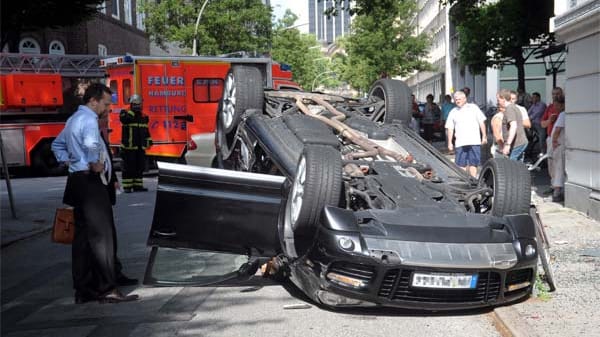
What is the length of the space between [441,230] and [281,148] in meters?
1.84

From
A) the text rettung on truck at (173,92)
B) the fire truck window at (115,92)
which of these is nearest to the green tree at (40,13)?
the text rettung on truck at (173,92)

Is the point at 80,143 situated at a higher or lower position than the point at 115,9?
lower

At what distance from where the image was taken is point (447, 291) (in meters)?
5.21

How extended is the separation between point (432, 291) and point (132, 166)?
9.65 m

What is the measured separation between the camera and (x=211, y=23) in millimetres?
37094

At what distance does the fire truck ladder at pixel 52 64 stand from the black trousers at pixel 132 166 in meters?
7.53

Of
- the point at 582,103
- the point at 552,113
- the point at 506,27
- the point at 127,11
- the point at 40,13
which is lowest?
the point at 552,113

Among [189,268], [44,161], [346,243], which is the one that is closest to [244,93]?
[189,268]

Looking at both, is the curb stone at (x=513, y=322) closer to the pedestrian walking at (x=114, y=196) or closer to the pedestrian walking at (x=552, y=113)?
the pedestrian walking at (x=114, y=196)

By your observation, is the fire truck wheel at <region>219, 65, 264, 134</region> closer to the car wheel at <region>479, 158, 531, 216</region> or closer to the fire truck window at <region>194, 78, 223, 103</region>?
the car wheel at <region>479, 158, 531, 216</region>

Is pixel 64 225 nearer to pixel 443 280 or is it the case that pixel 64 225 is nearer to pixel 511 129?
pixel 443 280

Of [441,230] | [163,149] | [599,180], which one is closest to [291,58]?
[163,149]

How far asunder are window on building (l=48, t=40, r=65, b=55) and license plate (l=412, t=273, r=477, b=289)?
28.0 metres

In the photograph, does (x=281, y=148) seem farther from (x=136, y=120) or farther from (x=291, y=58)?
(x=291, y=58)
